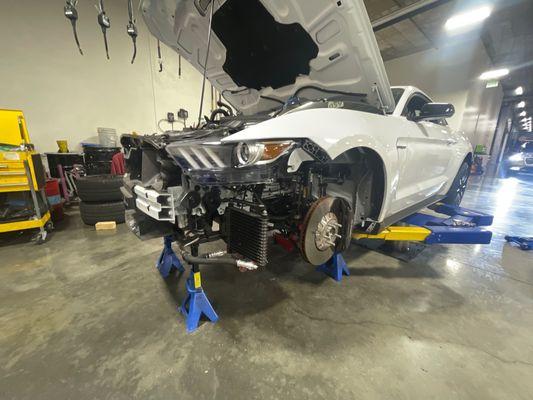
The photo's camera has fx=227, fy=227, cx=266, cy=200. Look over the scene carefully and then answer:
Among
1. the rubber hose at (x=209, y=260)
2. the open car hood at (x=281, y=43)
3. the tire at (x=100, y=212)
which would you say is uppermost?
the open car hood at (x=281, y=43)

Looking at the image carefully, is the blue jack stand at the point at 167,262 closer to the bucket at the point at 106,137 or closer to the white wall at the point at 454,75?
the bucket at the point at 106,137

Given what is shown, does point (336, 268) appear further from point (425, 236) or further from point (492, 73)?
point (492, 73)

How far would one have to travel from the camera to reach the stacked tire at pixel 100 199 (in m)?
2.83

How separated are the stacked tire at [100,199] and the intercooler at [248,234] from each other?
2.32 meters

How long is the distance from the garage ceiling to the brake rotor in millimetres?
5722

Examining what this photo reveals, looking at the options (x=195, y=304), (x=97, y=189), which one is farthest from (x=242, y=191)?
(x=97, y=189)

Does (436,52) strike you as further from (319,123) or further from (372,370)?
(372,370)

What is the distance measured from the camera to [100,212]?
293 cm

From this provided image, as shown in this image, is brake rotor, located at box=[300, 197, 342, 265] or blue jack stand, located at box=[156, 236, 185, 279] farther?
blue jack stand, located at box=[156, 236, 185, 279]

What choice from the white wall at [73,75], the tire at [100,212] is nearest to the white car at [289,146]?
the tire at [100,212]

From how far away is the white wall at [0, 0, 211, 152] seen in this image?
3.64 m

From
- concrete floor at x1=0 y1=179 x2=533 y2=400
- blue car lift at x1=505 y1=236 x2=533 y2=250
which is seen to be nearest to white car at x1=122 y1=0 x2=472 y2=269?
concrete floor at x1=0 y1=179 x2=533 y2=400

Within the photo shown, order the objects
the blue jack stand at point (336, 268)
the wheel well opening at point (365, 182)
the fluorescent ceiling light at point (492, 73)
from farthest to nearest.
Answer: the fluorescent ceiling light at point (492, 73)
the blue jack stand at point (336, 268)
the wheel well opening at point (365, 182)

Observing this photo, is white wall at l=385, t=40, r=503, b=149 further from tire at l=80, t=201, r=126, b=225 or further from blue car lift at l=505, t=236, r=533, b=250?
tire at l=80, t=201, r=126, b=225
